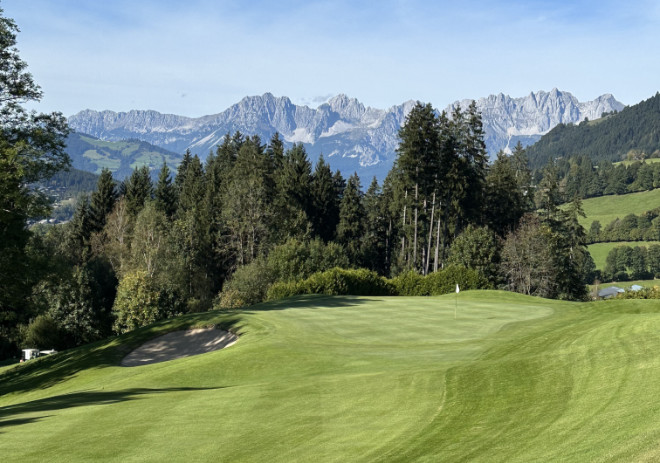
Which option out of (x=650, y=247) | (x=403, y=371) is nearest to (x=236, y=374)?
(x=403, y=371)

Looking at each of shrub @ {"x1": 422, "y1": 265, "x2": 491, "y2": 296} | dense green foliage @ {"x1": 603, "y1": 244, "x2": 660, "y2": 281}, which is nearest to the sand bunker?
shrub @ {"x1": 422, "y1": 265, "x2": 491, "y2": 296}

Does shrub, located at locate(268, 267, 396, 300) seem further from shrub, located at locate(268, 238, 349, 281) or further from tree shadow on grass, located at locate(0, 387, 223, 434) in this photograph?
tree shadow on grass, located at locate(0, 387, 223, 434)

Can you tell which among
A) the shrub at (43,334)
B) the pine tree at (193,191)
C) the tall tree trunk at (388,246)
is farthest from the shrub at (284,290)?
the tall tree trunk at (388,246)

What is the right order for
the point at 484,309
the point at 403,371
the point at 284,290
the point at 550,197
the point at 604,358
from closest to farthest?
the point at 604,358 → the point at 403,371 → the point at 484,309 → the point at 284,290 → the point at 550,197

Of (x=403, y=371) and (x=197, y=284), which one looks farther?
(x=197, y=284)

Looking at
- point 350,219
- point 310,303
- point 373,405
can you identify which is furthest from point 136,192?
point 373,405

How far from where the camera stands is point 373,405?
13.7 meters

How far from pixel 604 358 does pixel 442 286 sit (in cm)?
4129

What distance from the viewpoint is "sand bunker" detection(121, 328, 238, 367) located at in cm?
2931

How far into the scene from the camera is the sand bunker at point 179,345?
29.3 m

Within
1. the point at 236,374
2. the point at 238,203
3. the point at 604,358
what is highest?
the point at 238,203

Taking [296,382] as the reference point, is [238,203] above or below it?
above

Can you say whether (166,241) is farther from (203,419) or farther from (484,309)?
(203,419)

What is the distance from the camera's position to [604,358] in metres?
13.6
